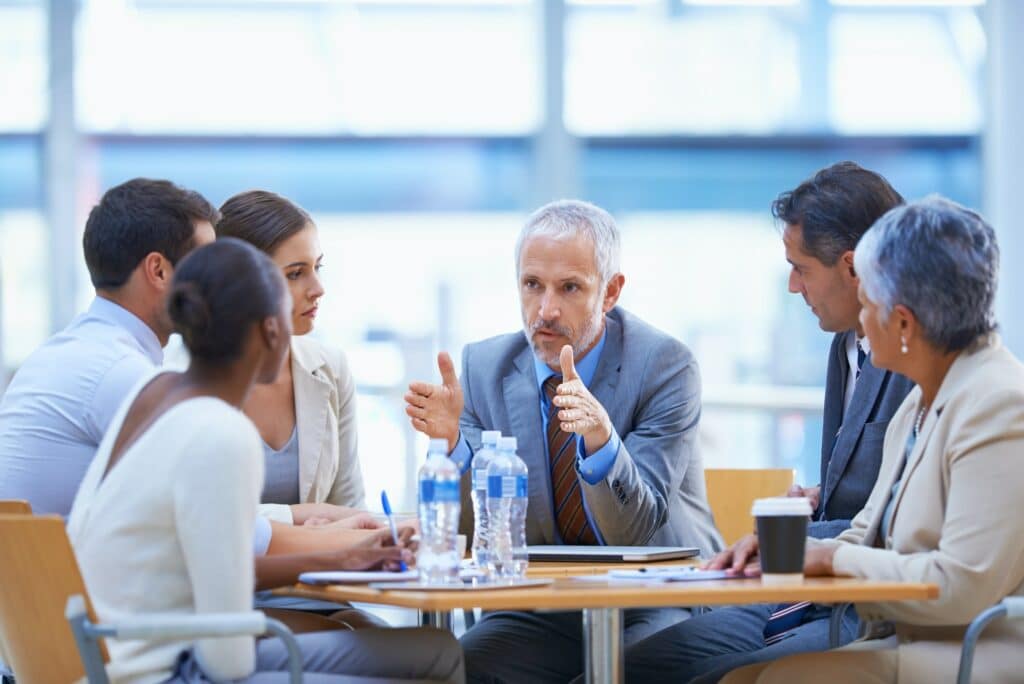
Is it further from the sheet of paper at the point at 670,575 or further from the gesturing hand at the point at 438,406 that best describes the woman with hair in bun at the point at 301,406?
the sheet of paper at the point at 670,575

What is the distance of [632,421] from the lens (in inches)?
140

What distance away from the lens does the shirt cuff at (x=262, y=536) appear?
2.82 meters

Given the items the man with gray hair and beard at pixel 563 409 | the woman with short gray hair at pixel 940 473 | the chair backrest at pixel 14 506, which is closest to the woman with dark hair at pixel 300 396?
the man with gray hair and beard at pixel 563 409

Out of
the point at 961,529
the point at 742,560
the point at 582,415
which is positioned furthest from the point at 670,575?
the point at 582,415

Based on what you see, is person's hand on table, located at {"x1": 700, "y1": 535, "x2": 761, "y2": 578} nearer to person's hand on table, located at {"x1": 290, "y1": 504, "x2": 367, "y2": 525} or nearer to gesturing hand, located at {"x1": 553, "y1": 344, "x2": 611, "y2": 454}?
gesturing hand, located at {"x1": 553, "y1": 344, "x2": 611, "y2": 454}

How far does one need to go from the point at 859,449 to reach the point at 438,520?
111 cm

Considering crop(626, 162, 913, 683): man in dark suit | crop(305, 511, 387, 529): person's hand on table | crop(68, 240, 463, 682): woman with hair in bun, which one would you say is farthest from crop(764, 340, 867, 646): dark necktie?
crop(68, 240, 463, 682): woman with hair in bun

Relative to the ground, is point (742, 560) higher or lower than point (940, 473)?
lower

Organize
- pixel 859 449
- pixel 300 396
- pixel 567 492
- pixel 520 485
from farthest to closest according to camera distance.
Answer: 1. pixel 300 396
2. pixel 567 492
3. pixel 859 449
4. pixel 520 485

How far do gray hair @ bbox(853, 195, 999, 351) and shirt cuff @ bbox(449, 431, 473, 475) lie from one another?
1.10 meters

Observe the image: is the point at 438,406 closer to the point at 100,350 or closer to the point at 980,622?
the point at 100,350

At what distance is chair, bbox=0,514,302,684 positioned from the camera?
2172mm

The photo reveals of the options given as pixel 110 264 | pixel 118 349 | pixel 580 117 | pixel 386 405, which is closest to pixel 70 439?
pixel 118 349

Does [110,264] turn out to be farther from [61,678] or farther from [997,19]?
[997,19]
